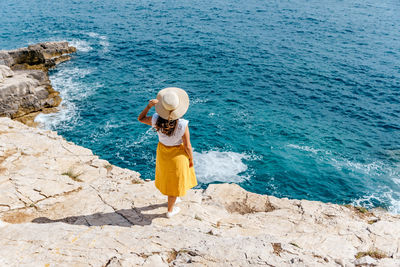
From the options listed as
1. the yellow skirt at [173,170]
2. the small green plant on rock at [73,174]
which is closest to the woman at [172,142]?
the yellow skirt at [173,170]

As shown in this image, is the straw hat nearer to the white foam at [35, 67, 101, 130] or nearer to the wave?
the white foam at [35, 67, 101, 130]

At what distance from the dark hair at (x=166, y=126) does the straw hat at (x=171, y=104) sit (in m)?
0.17

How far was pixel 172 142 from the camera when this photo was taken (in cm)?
697

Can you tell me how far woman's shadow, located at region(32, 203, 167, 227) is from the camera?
759 centimetres

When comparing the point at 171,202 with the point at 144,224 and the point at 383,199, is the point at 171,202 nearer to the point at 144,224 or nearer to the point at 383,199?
the point at 144,224

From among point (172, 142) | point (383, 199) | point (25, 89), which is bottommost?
point (383, 199)

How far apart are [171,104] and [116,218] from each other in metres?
3.85

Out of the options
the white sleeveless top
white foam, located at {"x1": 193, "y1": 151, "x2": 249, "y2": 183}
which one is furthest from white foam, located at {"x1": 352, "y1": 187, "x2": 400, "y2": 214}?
the white sleeveless top

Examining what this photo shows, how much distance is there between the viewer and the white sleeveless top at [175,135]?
22.1ft

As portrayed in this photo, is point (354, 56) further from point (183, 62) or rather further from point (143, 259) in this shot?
point (143, 259)

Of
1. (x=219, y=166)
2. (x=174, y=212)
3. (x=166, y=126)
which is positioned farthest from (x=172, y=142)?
(x=219, y=166)

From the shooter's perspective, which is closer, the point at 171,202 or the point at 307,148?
the point at 171,202

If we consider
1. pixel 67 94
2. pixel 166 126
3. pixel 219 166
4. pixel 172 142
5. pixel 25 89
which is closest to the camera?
pixel 166 126

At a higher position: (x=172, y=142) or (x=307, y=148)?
(x=172, y=142)
